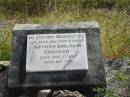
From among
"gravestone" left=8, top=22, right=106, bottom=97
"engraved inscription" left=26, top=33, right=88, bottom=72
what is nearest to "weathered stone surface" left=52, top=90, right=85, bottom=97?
"gravestone" left=8, top=22, right=106, bottom=97

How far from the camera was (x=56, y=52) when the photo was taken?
518 centimetres

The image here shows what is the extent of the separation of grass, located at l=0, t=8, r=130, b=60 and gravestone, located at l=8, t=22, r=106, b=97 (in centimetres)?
89

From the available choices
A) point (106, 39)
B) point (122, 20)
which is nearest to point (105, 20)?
point (122, 20)

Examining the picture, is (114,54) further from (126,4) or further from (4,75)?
(126,4)

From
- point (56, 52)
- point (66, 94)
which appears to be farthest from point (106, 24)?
point (66, 94)

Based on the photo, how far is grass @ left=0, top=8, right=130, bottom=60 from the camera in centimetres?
616

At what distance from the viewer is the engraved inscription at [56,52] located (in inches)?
201

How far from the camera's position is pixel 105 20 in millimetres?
7160

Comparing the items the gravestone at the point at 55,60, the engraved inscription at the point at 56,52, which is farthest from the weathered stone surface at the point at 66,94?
the engraved inscription at the point at 56,52

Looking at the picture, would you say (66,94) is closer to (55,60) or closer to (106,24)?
(55,60)

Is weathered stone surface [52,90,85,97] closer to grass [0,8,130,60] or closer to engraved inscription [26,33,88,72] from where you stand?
engraved inscription [26,33,88,72]

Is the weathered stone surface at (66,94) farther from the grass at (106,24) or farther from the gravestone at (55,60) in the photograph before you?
the grass at (106,24)

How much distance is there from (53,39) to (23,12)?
142 inches

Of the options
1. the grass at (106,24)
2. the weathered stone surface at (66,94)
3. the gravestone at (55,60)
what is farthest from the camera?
the grass at (106,24)
